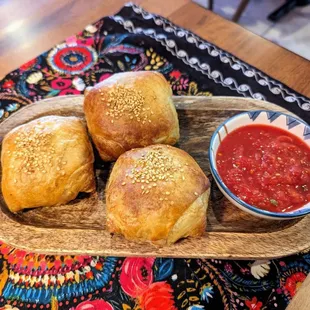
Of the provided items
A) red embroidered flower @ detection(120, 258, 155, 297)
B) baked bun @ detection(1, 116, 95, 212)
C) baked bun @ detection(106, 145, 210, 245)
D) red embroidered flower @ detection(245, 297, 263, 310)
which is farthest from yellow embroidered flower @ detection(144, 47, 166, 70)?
red embroidered flower @ detection(245, 297, 263, 310)

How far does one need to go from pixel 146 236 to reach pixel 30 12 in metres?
2.14

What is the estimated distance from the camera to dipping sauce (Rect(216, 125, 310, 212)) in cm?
155

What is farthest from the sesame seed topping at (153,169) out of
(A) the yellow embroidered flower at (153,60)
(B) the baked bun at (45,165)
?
(A) the yellow embroidered flower at (153,60)

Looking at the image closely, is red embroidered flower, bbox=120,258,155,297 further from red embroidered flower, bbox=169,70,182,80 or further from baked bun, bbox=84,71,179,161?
red embroidered flower, bbox=169,70,182,80

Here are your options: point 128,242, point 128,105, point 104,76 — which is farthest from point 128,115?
point 104,76

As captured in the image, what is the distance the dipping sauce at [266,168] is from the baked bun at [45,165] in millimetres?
629

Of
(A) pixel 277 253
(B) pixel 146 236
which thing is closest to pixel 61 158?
(B) pixel 146 236

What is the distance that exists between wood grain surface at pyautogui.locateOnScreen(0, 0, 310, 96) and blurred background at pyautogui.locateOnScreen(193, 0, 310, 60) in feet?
4.62

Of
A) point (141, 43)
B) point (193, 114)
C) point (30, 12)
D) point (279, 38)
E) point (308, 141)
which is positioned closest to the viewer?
point (308, 141)

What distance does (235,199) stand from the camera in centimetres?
153

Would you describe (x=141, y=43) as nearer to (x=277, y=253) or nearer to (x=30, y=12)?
(x=30, y=12)

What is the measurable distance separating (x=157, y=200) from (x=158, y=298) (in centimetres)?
44

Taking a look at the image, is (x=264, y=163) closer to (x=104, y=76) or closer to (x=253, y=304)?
(x=253, y=304)

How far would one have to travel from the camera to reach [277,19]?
13.7 feet
